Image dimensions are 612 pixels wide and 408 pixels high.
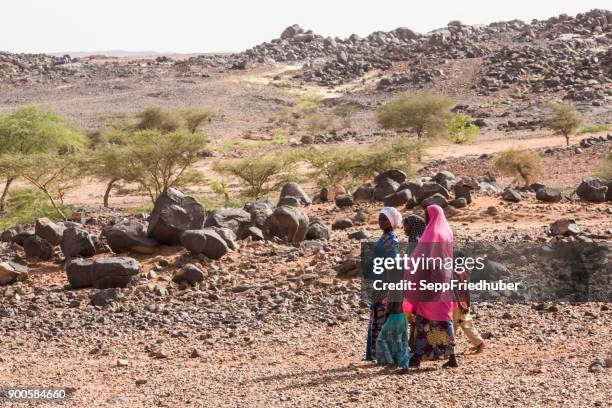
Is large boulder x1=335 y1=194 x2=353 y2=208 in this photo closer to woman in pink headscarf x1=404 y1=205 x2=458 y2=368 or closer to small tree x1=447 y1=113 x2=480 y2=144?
woman in pink headscarf x1=404 y1=205 x2=458 y2=368

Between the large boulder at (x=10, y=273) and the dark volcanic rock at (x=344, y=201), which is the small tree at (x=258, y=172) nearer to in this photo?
the dark volcanic rock at (x=344, y=201)

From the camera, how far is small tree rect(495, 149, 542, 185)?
2109 centimetres

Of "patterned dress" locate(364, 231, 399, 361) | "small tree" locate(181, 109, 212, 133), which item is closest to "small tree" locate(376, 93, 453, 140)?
"small tree" locate(181, 109, 212, 133)

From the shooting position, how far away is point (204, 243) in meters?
9.78

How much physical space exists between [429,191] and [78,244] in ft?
18.0

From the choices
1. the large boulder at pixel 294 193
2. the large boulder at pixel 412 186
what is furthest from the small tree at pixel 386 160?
the large boulder at pixel 412 186

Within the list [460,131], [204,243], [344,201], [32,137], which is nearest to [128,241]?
[204,243]

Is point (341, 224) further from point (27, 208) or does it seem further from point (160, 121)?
point (160, 121)

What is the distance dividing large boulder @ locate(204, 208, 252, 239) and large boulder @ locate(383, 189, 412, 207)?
304cm

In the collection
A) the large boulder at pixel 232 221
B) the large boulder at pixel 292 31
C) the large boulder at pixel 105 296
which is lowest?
the large boulder at pixel 105 296

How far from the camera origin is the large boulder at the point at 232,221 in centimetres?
1101

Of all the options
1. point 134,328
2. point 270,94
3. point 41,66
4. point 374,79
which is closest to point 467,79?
point 374,79

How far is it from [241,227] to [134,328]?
3.28 metres

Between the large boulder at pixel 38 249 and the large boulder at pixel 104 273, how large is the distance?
1198 millimetres
